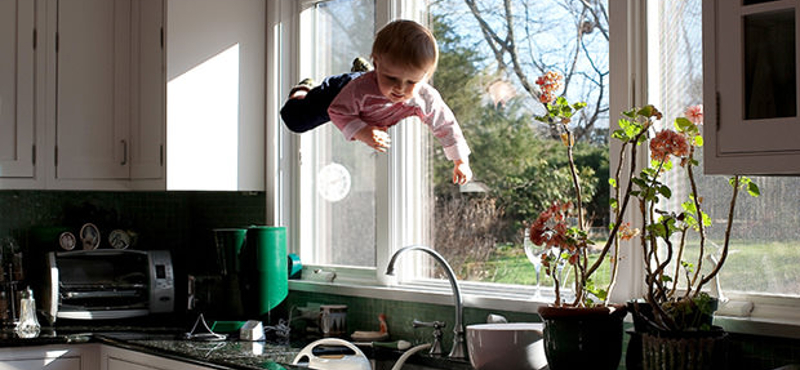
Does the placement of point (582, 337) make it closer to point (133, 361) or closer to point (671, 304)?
point (671, 304)

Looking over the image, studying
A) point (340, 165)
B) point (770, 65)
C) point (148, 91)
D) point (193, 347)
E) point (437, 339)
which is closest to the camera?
point (770, 65)

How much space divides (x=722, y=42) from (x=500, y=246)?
1.26 meters

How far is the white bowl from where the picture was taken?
8.56 feet

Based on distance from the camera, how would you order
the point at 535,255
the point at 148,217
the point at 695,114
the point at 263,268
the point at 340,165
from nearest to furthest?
the point at 695,114
the point at 535,255
the point at 263,268
the point at 340,165
the point at 148,217

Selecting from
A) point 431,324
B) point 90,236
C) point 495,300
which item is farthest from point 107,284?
point 495,300

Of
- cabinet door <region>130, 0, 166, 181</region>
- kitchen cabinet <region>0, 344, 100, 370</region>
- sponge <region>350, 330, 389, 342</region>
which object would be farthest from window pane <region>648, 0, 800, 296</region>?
kitchen cabinet <region>0, 344, 100, 370</region>

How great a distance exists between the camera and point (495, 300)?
119 inches

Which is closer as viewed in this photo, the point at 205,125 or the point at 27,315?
the point at 27,315

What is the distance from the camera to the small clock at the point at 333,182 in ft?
12.4

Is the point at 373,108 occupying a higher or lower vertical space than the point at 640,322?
higher

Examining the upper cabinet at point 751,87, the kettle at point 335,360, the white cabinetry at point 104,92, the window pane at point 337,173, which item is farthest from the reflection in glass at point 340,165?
the upper cabinet at point 751,87

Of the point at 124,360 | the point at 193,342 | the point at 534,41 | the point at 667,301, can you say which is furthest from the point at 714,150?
the point at 124,360

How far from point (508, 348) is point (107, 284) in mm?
1984

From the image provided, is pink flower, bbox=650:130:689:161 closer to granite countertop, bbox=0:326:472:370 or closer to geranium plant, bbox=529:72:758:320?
geranium plant, bbox=529:72:758:320
